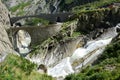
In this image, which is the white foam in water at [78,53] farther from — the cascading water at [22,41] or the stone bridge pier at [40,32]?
the cascading water at [22,41]

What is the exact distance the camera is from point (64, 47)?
3676 inches

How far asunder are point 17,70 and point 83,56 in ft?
158

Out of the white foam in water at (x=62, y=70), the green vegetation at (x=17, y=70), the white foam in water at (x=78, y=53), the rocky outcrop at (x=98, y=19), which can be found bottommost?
→ the green vegetation at (x=17, y=70)

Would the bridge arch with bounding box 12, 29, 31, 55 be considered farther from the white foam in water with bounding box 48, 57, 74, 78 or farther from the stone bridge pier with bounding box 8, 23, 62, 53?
the white foam in water with bounding box 48, 57, 74, 78

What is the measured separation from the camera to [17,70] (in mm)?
29312

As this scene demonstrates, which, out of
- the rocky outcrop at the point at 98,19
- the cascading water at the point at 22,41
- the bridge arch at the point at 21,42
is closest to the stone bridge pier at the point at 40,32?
the bridge arch at the point at 21,42

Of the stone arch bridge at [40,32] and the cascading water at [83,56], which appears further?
the stone arch bridge at [40,32]

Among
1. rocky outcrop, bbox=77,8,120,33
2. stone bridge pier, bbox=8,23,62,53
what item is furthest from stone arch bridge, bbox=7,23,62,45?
rocky outcrop, bbox=77,8,120,33

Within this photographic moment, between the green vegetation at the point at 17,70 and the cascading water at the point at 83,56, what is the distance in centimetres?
3090

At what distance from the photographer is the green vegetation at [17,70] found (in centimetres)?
2784

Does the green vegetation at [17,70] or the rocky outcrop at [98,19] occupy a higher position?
the rocky outcrop at [98,19]

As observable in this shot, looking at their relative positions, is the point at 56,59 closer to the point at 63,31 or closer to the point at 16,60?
the point at 63,31

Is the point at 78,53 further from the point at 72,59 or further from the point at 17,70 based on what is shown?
the point at 17,70

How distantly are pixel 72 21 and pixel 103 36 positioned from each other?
2024 centimetres
